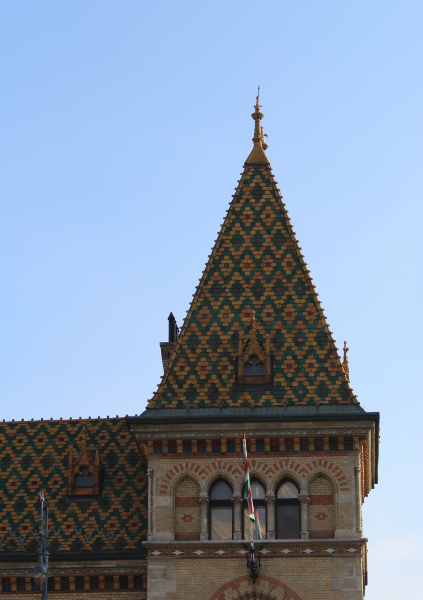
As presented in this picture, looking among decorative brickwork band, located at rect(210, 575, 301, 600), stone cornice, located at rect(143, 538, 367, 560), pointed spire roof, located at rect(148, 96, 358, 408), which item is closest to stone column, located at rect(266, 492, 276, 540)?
stone cornice, located at rect(143, 538, 367, 560)

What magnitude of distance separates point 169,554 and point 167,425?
3371 millimetres

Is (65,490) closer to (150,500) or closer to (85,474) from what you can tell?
(85,474)

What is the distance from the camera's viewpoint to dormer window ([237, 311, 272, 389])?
117 ft

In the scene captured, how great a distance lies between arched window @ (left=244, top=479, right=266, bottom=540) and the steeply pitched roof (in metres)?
3.10

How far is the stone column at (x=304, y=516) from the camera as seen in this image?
33.4m

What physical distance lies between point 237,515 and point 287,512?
131cm

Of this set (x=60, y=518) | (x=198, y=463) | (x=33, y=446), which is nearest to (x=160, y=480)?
(x=198, y=463)

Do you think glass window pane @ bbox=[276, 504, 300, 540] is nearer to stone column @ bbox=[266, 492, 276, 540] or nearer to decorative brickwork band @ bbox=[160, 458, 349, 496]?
stone column @ bbox=[266, 492, 276, 540]

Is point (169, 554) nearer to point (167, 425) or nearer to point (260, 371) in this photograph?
point (167, 425)

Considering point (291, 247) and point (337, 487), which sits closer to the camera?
point (337, 487)

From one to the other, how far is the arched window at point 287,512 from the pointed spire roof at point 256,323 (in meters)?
2.28

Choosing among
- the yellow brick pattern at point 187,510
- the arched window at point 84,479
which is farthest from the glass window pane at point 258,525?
the arched window at point 84,479

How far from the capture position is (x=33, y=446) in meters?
38.9

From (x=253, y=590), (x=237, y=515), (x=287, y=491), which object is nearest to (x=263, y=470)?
(x=287, y=491)
